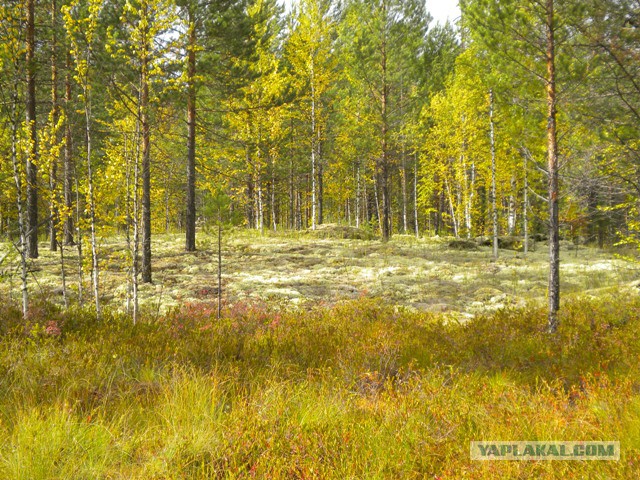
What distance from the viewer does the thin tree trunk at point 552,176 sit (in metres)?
7.08

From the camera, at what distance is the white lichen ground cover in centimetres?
1009

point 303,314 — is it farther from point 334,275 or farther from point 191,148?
point 191,148

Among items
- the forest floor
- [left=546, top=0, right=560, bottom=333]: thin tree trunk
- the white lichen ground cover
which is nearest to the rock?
the white lichen ground cover

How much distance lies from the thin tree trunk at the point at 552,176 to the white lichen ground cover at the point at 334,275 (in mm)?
1985

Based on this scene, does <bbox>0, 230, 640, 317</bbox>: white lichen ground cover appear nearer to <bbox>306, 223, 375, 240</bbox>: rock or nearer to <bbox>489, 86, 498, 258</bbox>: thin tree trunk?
<bbox>489, 86, 498, 258</bbox>: thin tree trunk

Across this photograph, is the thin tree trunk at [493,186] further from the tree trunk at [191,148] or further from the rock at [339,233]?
the tree trunk at [191,148]

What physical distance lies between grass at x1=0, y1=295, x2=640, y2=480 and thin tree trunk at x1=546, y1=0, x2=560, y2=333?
78 cm

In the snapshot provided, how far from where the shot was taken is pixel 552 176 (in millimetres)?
7086

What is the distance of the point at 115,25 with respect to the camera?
38.5 feet

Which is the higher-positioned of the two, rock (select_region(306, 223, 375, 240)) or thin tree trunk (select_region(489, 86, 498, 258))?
thin tree trunk (select_region(489, 86, 498, 258))

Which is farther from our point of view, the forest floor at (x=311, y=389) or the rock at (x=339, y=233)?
the rock at (x=339, y=233)

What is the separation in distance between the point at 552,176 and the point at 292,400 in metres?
6.63

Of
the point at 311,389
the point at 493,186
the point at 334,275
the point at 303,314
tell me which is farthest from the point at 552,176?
the point at 493,186

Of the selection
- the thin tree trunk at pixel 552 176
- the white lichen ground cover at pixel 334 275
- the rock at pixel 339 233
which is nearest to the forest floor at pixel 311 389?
the thin tree trunk at pixel 552 176
